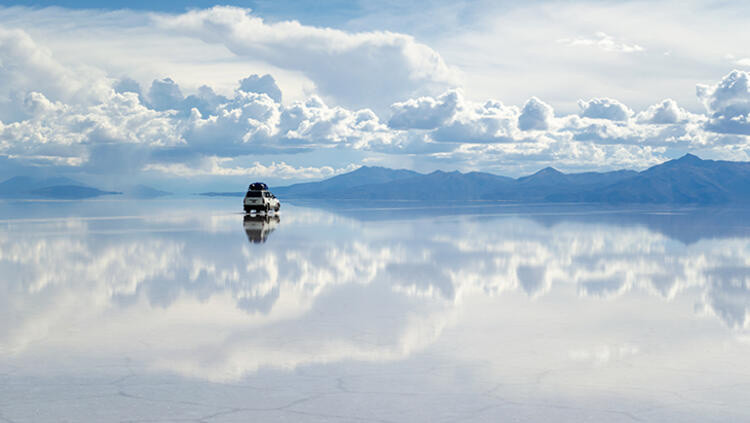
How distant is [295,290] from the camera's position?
17938 millimetres

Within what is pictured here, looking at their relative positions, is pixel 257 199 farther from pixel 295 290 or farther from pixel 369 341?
pixel 369 341

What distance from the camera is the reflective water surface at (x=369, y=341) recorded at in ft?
27.9

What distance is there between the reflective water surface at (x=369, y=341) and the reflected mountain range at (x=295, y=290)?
0.27 ft

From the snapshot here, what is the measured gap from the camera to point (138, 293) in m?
17.0

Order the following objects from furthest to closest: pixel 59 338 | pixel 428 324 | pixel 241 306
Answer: pixel 241 306
pixel 428 324
pixel 59 338

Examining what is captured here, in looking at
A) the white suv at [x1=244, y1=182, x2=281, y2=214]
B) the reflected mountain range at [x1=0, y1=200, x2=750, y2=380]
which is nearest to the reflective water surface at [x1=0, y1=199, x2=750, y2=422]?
the reflected mountain range at [x1=0, y1=200, x2=750, y2=380]

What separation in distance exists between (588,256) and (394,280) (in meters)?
12.1

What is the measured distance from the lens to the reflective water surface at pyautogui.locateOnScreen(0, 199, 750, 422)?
8.52 meters

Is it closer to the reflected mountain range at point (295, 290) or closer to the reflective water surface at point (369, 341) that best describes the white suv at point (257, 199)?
the reflected mountain range at point (295, 290)

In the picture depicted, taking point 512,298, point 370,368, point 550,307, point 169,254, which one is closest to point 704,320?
point 550,307

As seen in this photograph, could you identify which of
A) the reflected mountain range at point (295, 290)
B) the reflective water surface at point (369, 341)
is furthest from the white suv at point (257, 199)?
the reflective water surface at point (369, 341)

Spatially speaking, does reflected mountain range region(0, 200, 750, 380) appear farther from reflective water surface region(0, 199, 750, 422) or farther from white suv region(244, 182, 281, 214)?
white suv region(244, 182, 281, 214)

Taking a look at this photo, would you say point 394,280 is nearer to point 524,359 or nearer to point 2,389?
point 524,359

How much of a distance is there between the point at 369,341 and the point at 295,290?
244 inches
